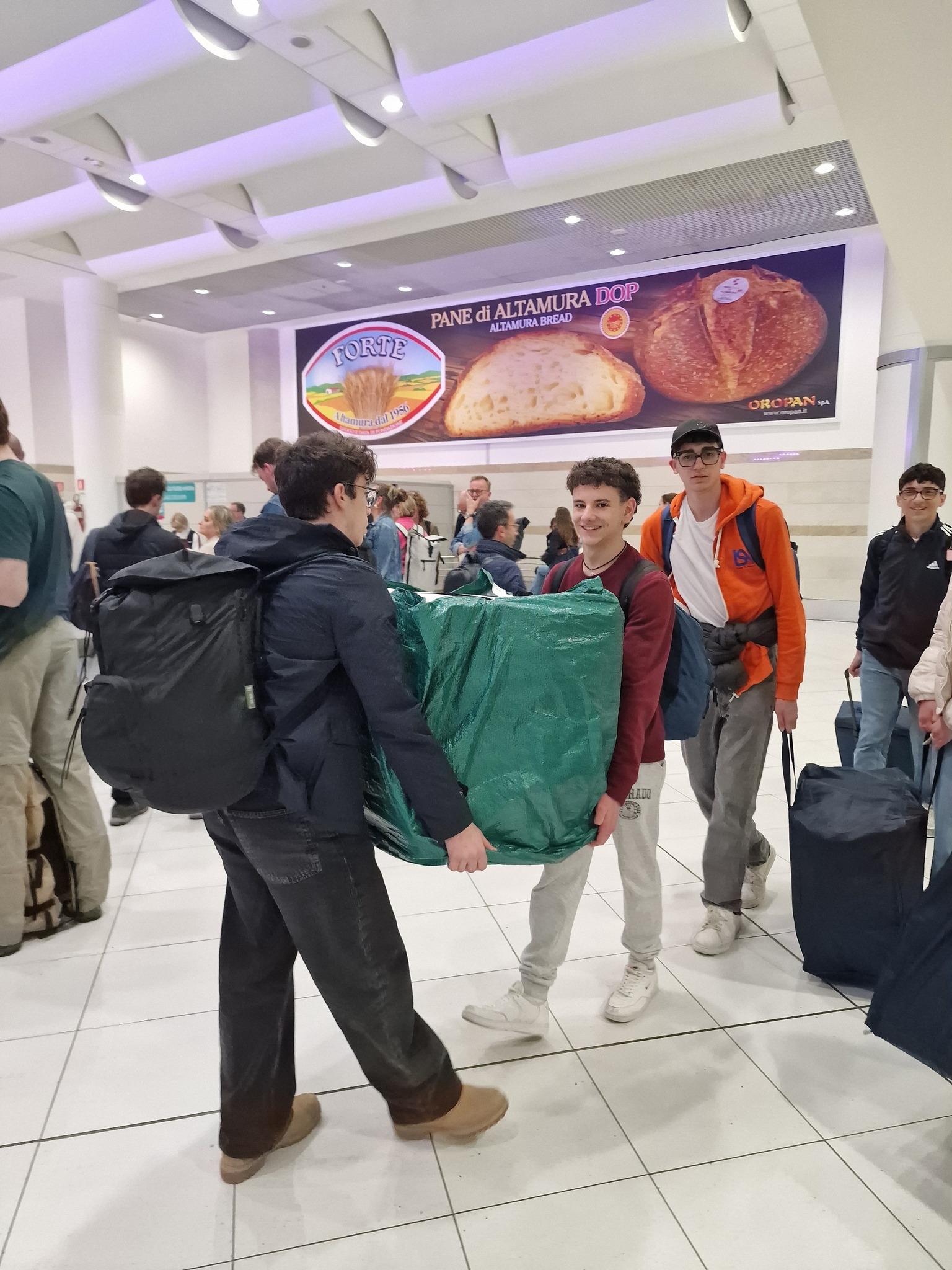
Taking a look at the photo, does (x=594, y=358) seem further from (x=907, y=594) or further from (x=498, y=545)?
(x=907, y=594)

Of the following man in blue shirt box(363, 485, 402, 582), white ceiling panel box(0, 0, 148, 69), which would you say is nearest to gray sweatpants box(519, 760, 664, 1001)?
man in blue shirt box(363, 485, 402, 582)

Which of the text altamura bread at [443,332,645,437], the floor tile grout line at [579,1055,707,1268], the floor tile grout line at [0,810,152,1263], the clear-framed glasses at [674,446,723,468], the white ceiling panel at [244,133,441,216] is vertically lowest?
the floor tile grout line at [0,810,152,1263]

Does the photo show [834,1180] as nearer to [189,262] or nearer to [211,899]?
[211,899]

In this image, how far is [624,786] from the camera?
1.68 meters

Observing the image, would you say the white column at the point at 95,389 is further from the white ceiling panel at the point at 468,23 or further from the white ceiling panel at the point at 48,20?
the white ceiling panel at the point at 468,23

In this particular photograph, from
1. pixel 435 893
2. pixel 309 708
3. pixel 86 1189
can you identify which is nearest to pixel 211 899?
pixel 435 893

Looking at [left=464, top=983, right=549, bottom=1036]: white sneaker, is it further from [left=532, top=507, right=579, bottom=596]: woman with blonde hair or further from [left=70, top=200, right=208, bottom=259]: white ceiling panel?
[left=70, top=200, right=208, bottom=259]: white ceiling panel

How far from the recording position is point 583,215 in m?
8.03

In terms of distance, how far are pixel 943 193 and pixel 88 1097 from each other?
4195mm

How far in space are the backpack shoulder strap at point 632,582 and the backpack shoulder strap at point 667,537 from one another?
28.0 inches

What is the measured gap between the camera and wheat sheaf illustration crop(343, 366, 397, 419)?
11836 mm

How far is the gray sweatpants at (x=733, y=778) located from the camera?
2412 mm

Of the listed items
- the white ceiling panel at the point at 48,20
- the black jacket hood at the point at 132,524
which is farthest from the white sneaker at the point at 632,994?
the white ceiling panel at the point at 48,20

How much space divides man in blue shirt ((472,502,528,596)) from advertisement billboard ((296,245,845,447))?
6.21 metres
